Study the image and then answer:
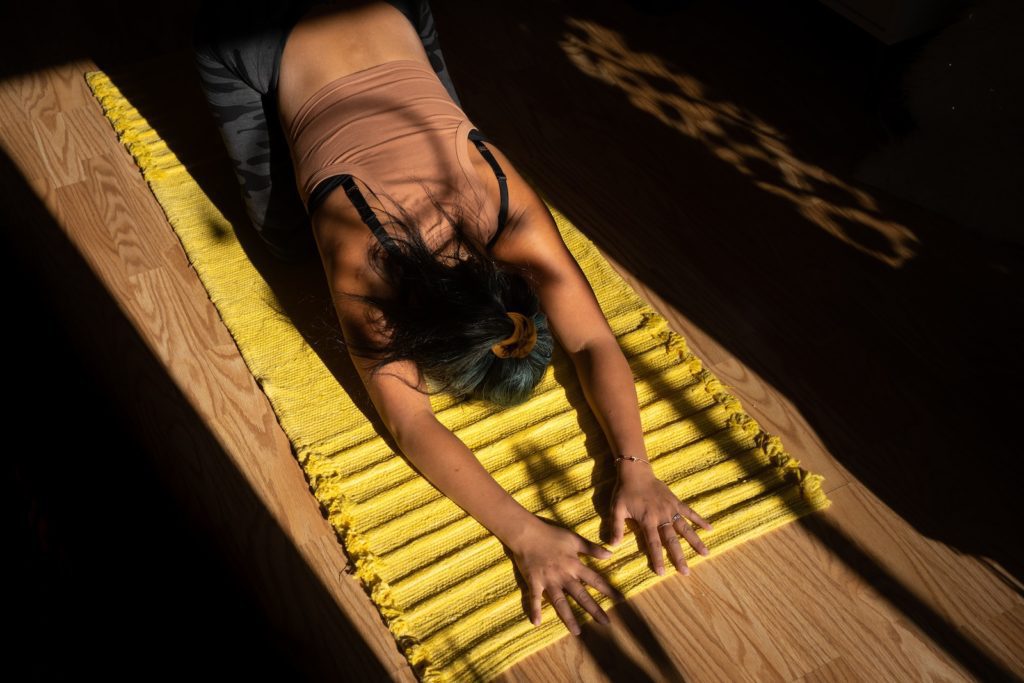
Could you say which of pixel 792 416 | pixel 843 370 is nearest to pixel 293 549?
pixel 792 416

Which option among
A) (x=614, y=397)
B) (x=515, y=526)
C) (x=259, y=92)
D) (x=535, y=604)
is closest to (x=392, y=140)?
(x=259, y=92)

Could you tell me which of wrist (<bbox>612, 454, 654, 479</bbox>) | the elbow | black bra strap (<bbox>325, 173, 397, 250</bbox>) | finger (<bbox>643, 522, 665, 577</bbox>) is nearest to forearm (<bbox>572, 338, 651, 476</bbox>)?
wrist (<bbox>612, 454, 654, 479</bbox>)

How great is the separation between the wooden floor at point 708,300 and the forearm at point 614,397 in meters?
0.24

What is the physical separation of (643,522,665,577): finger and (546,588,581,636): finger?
6.6 inches

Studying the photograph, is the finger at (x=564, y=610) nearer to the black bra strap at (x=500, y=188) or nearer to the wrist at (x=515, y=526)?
the wrist at (x=515, y=526)

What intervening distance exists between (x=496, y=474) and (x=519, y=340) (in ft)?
0.94

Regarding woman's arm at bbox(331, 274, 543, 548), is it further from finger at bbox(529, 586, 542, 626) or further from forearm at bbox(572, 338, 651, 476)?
forearm at bbox(572, 338, 651, 476)

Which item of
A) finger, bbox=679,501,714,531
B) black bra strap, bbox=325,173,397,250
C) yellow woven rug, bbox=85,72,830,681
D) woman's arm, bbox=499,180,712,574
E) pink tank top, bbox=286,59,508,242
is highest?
pink tank top, bbox=286,59,508,242

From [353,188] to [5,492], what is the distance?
755 millimetres

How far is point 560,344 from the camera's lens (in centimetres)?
177

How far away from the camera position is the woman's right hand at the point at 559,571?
4.61 feet

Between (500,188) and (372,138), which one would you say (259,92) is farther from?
(500,188)

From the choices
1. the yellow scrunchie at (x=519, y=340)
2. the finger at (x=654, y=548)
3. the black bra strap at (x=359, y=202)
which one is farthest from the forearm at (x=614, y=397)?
the black bra strap at (x=359, y=202)

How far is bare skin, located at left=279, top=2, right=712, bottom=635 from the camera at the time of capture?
56.7 inches
